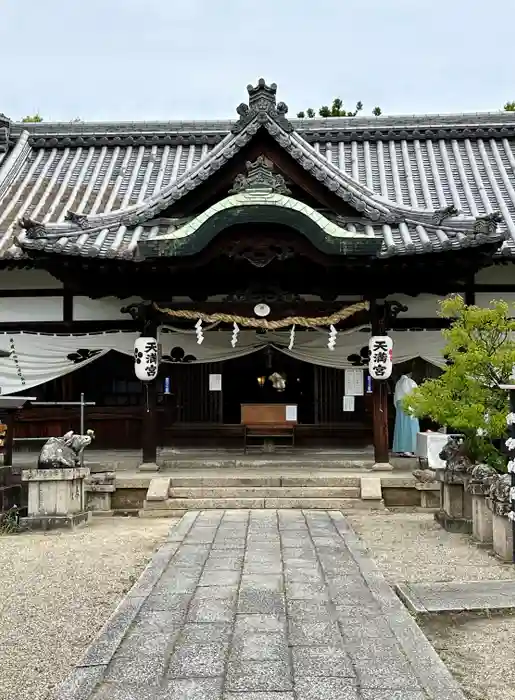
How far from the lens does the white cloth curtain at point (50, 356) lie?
44.0ft

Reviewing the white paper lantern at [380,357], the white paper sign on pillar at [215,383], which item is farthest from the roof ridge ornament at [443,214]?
the white paper sign on pillar at [215,383]

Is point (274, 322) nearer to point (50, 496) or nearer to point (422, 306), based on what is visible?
point (422, 306)

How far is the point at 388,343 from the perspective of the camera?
1200 centimetres

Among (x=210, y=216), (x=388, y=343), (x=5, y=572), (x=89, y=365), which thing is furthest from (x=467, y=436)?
(x=89, y=365)

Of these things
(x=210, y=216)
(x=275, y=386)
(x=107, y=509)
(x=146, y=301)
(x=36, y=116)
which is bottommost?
(x=107, y=509)

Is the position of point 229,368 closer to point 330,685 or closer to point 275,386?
point 275,386

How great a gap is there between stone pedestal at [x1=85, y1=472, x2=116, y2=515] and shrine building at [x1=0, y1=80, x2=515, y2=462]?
3.87 ft

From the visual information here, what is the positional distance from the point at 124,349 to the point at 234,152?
4.40 metres

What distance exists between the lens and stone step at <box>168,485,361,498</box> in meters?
10.9

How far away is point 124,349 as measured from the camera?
13.4 meters

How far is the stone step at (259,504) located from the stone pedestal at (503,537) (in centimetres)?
298

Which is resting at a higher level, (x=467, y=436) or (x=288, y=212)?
(x=288, y=212)

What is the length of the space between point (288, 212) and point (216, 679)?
832cm

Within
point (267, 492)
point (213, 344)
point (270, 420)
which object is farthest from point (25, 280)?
point (267, 492)
